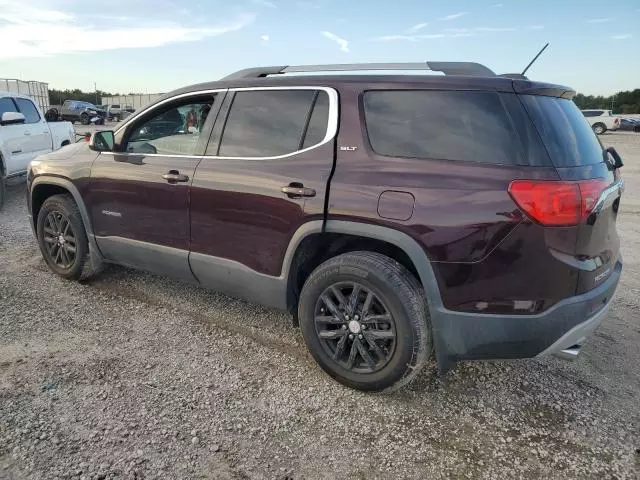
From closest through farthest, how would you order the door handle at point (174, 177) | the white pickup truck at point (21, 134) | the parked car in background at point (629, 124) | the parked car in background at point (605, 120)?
the door handle at point (174, 177) → the white pickup truck at point (21, 134) → the parked car in background at point (605, 120) → the parked car in background at point (629, 124)

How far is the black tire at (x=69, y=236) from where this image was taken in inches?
170

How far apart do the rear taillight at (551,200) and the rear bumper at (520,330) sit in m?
0.42

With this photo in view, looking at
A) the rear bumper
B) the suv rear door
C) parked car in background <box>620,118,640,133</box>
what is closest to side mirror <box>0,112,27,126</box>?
the suv rear door

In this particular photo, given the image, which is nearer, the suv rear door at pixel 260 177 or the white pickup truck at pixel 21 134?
the suv rear door at pixel 260 177

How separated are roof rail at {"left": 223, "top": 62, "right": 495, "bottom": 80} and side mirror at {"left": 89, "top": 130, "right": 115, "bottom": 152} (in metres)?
1.10

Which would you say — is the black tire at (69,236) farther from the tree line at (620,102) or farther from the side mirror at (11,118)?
the tree line at (620,102)

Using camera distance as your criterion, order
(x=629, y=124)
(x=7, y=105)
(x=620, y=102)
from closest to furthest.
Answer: (x=7, y=105) → (x=629, y=124) → (x=620, y=102)

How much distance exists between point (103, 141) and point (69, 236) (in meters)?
1.00

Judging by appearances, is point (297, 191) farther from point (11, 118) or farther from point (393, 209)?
point (11, 118)

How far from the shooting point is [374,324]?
111 inches

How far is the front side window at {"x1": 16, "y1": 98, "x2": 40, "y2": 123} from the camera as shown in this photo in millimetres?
8656

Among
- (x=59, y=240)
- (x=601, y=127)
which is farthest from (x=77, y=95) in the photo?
(x=59, y=240)

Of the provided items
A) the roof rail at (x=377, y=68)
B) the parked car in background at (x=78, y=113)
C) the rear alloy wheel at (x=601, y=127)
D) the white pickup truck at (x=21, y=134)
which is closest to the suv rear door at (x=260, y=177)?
the roof rail at (x=377, y=68)

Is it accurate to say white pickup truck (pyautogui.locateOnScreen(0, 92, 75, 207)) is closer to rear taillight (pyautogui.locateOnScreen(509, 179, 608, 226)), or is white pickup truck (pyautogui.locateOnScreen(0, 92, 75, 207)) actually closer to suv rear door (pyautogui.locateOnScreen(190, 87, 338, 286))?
suv rear door (pyautogui.locateOnScreen(190, 87, 338, 286))
